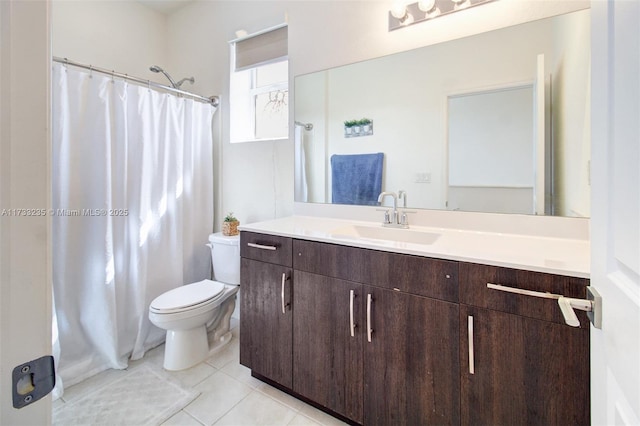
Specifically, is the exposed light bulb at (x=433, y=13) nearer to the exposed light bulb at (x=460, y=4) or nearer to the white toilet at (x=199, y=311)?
the exposed light bulb at (x=460, y=4)

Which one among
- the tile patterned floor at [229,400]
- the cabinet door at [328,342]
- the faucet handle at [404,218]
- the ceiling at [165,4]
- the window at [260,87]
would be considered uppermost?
the ceiling at [165,4]

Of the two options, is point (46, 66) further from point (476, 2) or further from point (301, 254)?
point (476, 2)

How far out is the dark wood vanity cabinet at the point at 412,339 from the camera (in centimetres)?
95

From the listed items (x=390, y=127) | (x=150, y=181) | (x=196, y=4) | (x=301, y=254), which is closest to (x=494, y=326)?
(x=301, y=254)

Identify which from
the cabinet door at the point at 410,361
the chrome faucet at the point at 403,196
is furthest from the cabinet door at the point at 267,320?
the chrome faucet at the point at 403,196

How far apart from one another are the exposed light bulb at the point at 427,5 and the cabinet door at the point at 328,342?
4.97 feet

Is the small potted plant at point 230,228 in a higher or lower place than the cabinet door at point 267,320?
higher

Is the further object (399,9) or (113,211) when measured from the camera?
(113,211)

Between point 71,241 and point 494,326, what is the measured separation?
2.27 metres

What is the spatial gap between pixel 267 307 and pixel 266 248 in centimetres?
33

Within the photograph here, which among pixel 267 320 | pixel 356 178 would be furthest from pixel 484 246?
pixel 267 320

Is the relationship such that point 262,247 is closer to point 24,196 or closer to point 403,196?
point 403,196

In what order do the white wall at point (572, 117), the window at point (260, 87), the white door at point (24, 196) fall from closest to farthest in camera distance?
the white door at point (24, 196) → the white wall at point (572, 117) → the window at point (260, 87)

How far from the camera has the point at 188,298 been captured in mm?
1893
